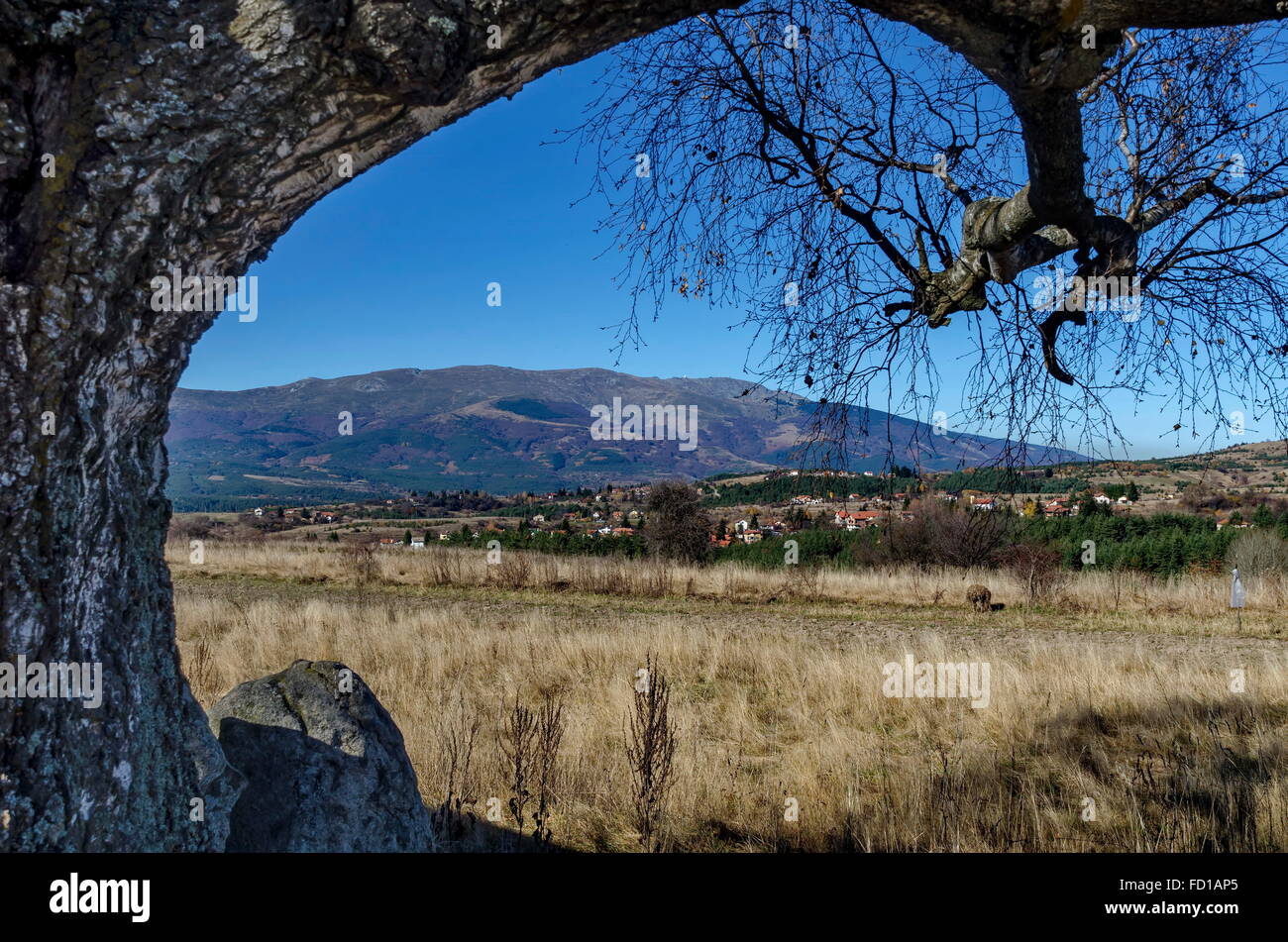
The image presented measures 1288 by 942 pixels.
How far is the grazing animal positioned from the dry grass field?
27 centimetres

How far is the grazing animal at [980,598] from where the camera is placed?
14031mm

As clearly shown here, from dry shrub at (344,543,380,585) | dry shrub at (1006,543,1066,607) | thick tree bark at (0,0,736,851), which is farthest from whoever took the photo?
dry shrub at (344,543,380,585)

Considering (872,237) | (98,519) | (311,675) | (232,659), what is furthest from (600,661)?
Answer: (98,519)

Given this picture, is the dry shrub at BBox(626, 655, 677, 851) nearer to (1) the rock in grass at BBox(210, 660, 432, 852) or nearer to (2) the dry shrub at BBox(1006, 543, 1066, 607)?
(1) the rock in grass at BBox(210, 660, 432, 852)

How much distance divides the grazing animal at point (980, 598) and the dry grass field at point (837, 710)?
27 centimetres

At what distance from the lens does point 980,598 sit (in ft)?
46.3

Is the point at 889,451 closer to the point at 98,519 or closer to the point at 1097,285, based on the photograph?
the point at 1097,285

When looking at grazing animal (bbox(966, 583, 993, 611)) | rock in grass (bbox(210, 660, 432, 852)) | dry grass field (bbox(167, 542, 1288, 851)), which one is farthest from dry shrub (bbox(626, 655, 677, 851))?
grazing animal (bbox(966, 583, 993, 611))

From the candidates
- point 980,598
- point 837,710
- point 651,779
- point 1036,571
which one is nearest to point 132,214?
point 651,779

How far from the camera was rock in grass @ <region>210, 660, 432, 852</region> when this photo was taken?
2.75m

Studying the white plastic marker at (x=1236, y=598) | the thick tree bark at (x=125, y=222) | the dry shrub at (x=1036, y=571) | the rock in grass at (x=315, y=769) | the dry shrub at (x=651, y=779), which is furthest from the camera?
the dry shrub at (x=1036, y=571)

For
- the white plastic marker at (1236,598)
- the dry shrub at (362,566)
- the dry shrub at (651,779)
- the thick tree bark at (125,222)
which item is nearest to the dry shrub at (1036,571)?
the white plastic marker at (1236,598)

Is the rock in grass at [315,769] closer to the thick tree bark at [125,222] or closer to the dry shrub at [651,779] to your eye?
the thick tree bark at [125,222]

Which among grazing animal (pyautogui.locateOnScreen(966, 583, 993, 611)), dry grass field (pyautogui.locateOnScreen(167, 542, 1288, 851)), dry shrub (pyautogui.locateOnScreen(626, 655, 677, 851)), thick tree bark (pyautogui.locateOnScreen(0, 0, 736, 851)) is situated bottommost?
grazing animal (pyautogui.locateOnScreen(966, 583, 993, 611))
